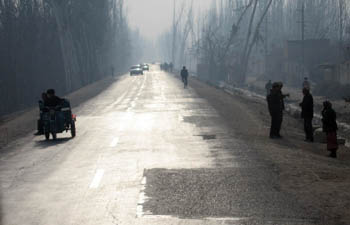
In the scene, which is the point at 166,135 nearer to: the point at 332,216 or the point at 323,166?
the point at 323,166

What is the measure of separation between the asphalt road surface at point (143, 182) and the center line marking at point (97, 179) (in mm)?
17

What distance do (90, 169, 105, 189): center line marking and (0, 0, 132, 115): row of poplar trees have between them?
41.6 m

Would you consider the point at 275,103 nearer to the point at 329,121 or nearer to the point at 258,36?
the point at 329,121

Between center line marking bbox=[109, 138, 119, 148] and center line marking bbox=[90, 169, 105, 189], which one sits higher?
center line marking bbox=[90, 169, 105, 189]

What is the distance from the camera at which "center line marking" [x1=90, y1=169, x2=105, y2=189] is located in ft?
34.0

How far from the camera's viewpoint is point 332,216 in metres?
8.09

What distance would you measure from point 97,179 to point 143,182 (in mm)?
920

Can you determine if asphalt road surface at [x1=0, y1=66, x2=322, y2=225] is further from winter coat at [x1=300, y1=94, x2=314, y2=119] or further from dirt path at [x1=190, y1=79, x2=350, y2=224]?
winter coat at [x1=300, y1=94, x2=314, y2=119]

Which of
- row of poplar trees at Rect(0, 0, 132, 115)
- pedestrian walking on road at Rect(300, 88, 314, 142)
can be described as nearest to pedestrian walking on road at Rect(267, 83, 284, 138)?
pedestrian walking on road at Rect(300, 88, 314, 142)

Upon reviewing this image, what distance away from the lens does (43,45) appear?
65375mm

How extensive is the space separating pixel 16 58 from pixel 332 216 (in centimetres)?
5145

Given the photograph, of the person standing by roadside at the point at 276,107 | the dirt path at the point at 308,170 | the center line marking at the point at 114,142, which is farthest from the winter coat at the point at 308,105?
the center line marking at the point at 114,142

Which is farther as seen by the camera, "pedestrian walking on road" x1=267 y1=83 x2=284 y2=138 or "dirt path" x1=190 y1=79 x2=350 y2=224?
"pedestrian walking on road" x1=267 y1=83 x2=284 y2=138

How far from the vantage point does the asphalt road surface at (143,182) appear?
26.7 feet
